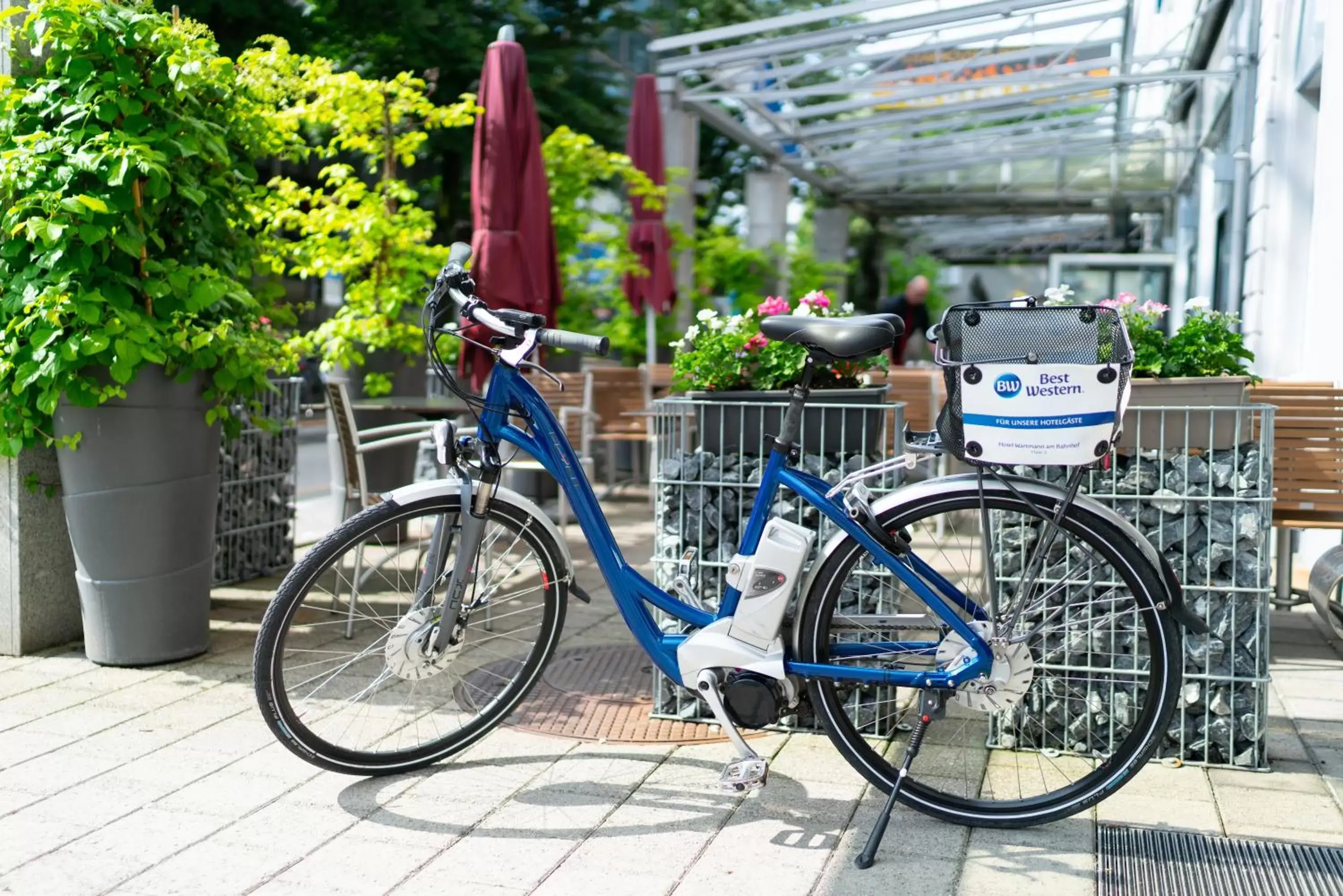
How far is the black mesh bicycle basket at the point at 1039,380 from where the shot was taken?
2859 mm

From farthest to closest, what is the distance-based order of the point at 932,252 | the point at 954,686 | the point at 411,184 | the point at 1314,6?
the point at 932,252, the point at 411,184, the point at 1314,6, the point at 954,686

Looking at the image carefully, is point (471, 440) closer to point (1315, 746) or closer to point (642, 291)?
point (1315, 746)

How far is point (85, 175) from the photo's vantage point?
4234 mm

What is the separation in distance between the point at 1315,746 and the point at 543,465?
7.59ft

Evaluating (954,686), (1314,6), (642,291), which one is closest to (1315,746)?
(954,686)

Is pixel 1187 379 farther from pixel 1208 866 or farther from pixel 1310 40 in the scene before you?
pixel 1310 40

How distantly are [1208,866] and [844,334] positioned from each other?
1402mm

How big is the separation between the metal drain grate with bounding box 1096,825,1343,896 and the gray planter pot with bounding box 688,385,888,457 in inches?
49.4

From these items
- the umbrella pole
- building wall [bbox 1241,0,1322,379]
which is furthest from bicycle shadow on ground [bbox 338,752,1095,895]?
the umbrella pole

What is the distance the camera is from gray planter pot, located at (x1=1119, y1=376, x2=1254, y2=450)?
3.50 meters

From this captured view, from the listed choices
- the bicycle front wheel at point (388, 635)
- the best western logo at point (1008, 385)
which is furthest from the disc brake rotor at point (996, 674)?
the bicycle front wheel at point (388, 635)

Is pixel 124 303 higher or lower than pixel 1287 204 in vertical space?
lower

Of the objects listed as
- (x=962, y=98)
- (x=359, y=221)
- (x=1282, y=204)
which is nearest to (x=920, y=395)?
(x=1282, y=204)

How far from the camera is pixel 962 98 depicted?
15.4 meters
